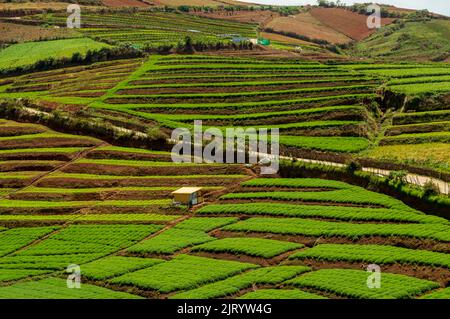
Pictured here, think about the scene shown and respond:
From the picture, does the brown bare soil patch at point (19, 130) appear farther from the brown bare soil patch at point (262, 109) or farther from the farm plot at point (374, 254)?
the farm plot at point (374, 254)

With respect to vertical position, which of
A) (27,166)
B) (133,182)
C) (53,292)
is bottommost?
(53,292)

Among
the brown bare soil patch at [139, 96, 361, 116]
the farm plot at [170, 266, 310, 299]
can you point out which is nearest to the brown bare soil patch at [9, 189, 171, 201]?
the farm plot at [170, 266, 310, 299]

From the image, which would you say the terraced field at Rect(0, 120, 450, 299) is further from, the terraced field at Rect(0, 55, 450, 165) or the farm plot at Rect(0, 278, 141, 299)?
the terraced field at Rect(0, 55, 450, 165)

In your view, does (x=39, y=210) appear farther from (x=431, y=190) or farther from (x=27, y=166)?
(x=431, y=190)

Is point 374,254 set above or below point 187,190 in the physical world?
below

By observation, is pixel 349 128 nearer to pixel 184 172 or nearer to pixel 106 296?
pixel 184 172

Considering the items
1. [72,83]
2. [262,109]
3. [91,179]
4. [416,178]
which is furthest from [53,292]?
[72,83]

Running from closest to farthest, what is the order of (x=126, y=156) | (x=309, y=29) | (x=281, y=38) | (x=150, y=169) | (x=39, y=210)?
(x=39, y=210) → (x=150, y=169) → (x=126, y=156) → (x=281, y=38) → (x=309, y=29)
